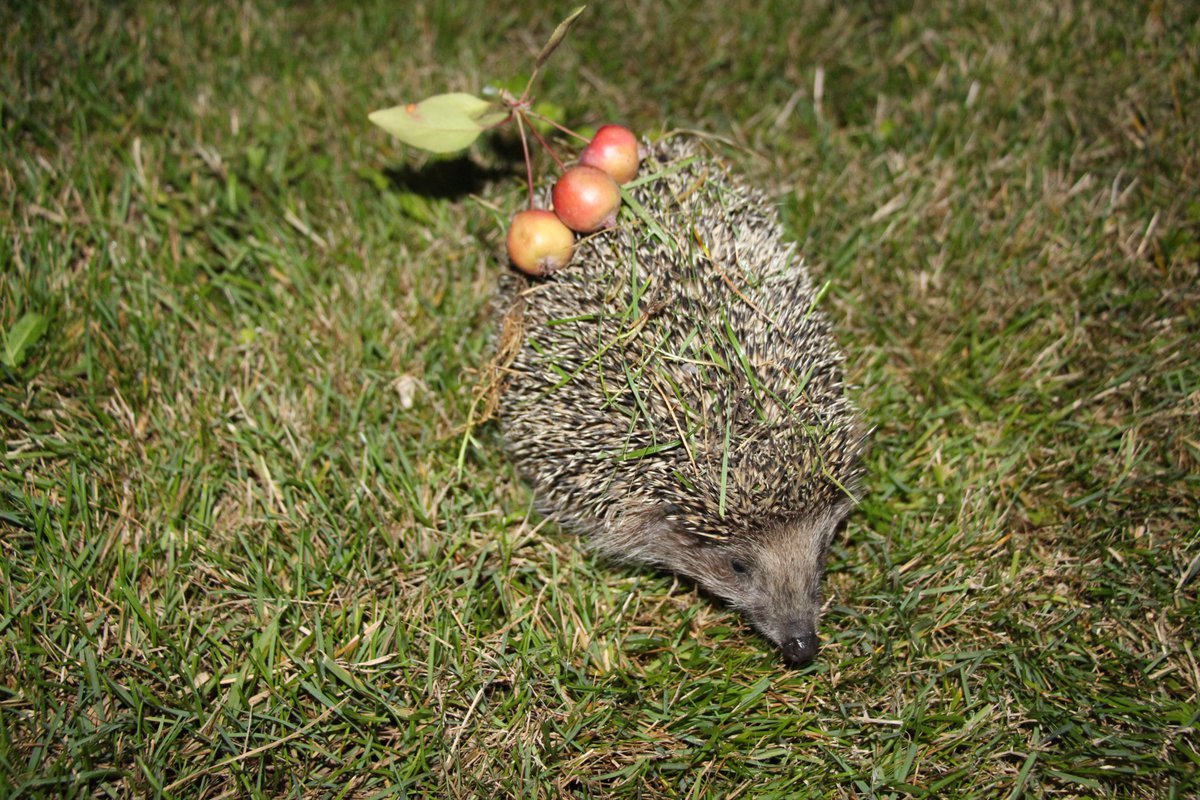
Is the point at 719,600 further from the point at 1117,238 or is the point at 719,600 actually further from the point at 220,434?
the point at 1117,238

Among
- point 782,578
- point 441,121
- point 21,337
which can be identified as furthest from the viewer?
point 441,121

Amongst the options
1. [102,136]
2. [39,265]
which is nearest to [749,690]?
[39,265]

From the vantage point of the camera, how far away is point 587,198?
3.17m

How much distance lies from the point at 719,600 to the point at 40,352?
2975mm

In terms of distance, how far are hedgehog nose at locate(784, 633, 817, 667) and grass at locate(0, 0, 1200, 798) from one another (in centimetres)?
9

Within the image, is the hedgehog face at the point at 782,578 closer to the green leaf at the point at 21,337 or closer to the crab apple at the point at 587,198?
the crab apple at the point at 587,198

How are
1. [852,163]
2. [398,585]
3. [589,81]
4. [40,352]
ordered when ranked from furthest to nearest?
[589,81] → [852,163] → [40,352] → [398,585]

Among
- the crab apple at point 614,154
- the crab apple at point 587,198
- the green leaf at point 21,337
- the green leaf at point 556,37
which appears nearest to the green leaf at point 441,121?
the green leaf at point 556,37

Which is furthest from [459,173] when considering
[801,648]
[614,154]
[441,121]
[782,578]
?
[801,648]

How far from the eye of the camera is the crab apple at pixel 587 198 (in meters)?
3.17

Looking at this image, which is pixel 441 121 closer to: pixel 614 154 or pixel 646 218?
pixel 614 154

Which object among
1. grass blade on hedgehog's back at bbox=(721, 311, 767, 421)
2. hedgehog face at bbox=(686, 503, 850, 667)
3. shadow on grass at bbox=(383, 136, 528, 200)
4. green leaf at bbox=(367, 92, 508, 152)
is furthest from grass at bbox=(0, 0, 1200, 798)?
grass blade on hedgehog's back at bbox=(721, 311, 767, 421)

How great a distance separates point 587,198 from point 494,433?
109 centimetres

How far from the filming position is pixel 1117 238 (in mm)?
4148
